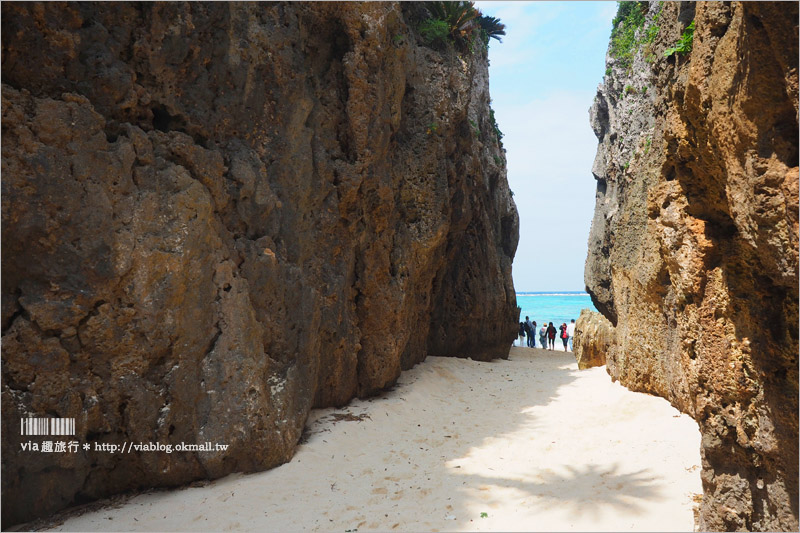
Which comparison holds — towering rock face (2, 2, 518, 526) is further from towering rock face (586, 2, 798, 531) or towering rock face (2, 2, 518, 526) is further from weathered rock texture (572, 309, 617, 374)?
weathered rock texture (572, 309, 617, 374)

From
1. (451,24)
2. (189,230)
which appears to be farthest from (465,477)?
(451,24)

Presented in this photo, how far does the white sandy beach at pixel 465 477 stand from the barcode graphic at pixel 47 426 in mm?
875

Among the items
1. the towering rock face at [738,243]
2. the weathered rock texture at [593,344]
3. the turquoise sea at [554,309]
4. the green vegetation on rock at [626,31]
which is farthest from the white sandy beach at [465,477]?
the turquoise sea at [554,309]

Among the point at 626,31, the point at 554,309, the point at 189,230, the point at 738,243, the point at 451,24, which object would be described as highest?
the point at 626,31

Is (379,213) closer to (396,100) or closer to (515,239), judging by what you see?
(396,100)

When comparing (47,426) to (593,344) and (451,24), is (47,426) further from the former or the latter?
(593,344)

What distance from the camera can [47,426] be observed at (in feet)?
16.4

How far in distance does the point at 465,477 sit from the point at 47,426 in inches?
175

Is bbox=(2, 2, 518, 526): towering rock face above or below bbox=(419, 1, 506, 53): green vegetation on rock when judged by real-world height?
below

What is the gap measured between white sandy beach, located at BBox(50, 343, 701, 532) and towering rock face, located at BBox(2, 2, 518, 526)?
1.68ft

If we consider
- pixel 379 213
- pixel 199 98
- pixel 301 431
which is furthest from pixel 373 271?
pixel 199 98

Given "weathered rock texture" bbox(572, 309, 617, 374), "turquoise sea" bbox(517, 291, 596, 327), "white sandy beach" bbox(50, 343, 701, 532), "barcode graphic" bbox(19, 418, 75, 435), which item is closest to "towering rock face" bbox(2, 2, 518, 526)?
"barcode graphic" bbox(19, 418, 75, 435)

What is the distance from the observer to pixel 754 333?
137 inches

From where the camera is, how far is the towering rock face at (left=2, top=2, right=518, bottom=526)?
507 cm
